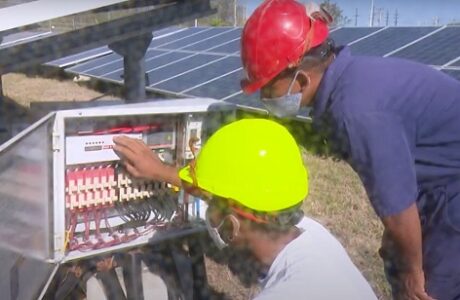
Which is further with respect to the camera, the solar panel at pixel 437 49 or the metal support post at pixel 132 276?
the solar panel at pixel 437 49

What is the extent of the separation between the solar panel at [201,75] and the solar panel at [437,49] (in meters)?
2.47

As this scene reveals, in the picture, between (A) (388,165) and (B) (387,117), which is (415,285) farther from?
(B) (387,117)

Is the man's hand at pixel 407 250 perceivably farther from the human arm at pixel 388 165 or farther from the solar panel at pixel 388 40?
the solar panel at pixel 388 40

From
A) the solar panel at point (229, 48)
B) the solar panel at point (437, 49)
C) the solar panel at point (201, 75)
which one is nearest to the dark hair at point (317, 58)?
the solar panel at point (437, 49)

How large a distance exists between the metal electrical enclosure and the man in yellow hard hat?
797 millimetres

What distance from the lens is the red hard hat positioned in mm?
2010

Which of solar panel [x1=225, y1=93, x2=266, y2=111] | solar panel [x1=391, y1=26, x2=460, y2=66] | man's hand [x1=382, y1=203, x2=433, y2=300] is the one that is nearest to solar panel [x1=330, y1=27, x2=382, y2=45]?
solar panel [x1=391, y1=26, x2=460, y2=66]

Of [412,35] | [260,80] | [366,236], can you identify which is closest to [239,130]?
[260,80]

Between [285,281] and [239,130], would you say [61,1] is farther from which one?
[285,281]

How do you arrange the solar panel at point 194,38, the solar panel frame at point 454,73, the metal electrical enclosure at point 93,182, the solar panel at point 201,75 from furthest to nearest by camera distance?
1. the solar panel at point 194,38
2. the solar panel at point 201,75
3. the solar panel frame at point 454,73
4. the metal electrical enclosure at point 93,182

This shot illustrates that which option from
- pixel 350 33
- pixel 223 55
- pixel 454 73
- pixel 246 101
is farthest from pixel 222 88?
pixel 454 73

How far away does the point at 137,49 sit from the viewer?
560 centimetres

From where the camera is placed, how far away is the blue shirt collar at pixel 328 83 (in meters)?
1.95

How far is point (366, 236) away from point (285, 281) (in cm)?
297
